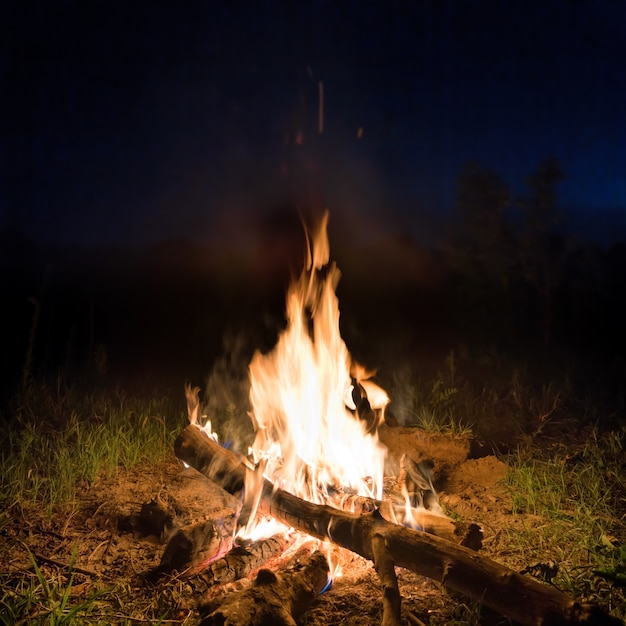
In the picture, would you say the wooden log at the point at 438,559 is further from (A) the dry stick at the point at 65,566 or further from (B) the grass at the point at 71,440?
(B) the grass at the point at 71,440

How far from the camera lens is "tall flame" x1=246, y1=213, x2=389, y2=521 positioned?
3.51 metres

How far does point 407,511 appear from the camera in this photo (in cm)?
294

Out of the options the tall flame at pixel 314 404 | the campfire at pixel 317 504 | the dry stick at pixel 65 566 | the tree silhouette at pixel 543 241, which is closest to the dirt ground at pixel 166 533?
the dry stick at pixel 65 566

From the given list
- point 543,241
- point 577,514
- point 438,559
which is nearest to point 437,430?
point 577,514

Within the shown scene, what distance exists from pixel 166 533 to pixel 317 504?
83 centimetres

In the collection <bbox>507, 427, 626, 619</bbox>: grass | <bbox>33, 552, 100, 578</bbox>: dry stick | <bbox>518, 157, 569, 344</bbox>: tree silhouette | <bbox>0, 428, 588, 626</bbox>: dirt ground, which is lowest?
<bbox>33, 552, 100, 578</bbox>: dry stick

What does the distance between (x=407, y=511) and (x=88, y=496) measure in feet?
6.49

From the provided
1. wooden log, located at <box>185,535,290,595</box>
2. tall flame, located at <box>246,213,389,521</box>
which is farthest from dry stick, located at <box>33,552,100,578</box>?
tall flame, located at <box>246,213,389,521</box>

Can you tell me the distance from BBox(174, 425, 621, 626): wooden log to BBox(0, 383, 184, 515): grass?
103 centimetres

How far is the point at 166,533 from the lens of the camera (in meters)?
2.95

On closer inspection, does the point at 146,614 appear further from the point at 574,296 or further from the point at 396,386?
the point at 574,296

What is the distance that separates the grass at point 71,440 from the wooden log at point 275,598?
1593 mm

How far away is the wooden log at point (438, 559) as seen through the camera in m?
2.02

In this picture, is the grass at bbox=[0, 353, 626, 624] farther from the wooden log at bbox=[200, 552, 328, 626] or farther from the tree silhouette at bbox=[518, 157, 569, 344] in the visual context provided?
the tree silhouette at bbox=[518, 157, 569, 344]
